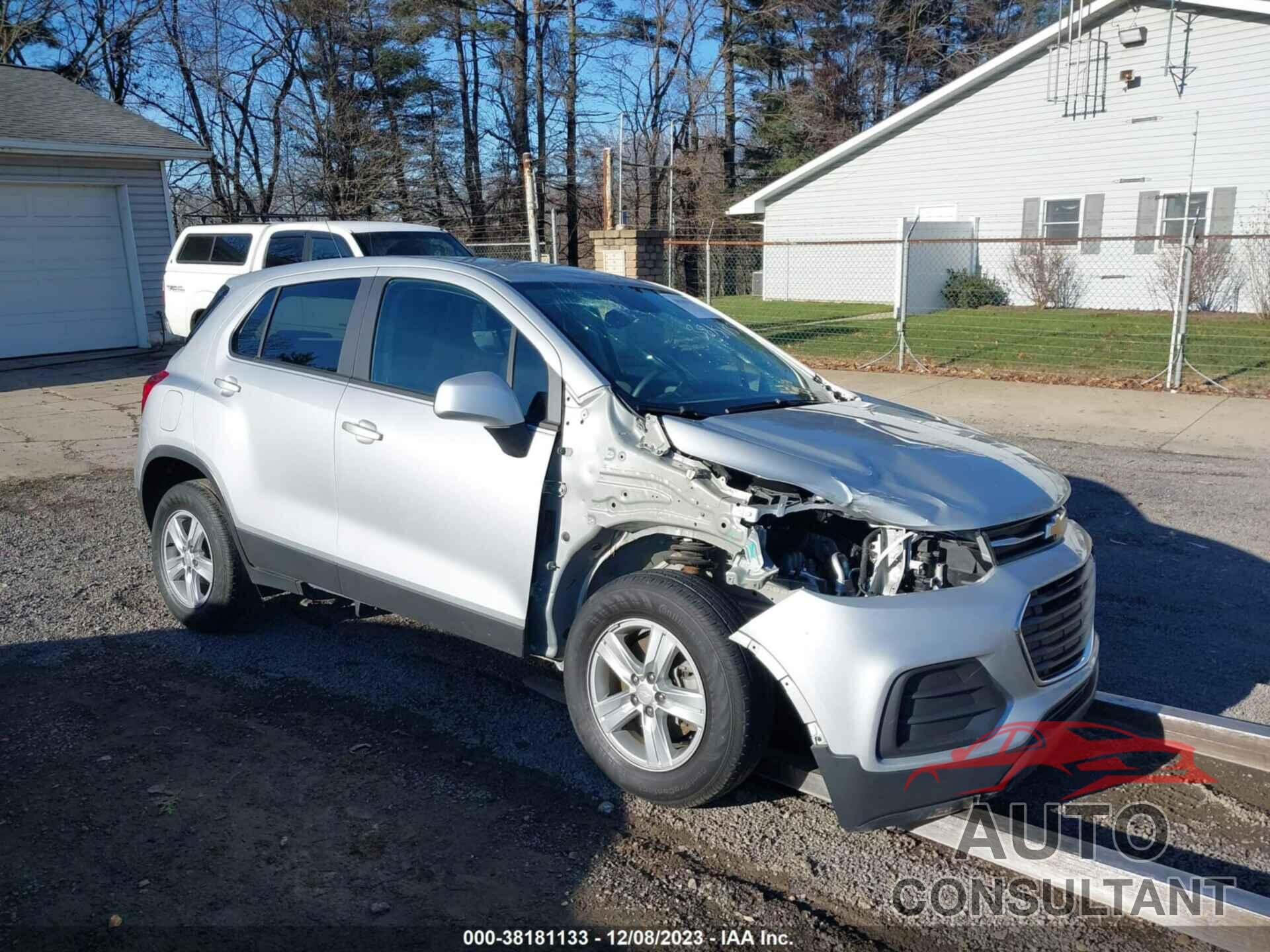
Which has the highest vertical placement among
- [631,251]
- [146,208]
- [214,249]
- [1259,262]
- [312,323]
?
[146,208]

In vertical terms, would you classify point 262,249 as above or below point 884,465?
above

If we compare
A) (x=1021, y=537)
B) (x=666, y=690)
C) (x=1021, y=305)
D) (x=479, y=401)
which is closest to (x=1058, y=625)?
(x=1021, y=537)

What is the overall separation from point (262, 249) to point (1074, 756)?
12.6m

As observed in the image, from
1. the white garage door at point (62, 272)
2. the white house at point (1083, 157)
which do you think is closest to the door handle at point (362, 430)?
the white garage door at point (62, 272)

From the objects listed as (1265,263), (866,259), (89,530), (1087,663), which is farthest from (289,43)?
(1087,663)

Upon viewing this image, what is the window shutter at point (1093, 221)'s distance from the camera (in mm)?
22094

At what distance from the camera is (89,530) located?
24.0 feet

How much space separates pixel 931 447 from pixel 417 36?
33551mm

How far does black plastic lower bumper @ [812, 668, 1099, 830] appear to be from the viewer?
3.14m

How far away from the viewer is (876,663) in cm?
309

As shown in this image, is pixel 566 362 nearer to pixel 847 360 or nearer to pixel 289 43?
pixel 847 360

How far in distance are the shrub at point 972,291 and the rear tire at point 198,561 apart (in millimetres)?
20426

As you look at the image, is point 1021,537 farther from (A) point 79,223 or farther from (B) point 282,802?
(A) point 79,223

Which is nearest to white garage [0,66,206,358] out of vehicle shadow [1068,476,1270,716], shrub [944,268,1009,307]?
shrub [944,268,1009,307]
